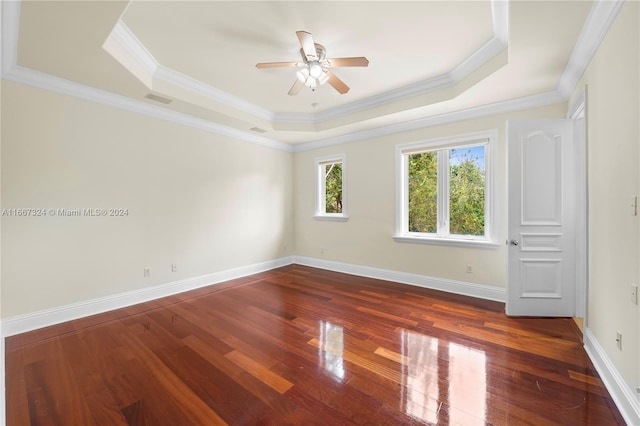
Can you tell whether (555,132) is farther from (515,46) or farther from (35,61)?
(35,61)

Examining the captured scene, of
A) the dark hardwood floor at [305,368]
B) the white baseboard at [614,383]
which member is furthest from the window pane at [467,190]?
the white baseboard at [614,383]

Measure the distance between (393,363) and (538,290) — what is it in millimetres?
2084

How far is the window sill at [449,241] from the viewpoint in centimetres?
371

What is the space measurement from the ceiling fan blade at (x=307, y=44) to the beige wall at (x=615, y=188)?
2.07 meters

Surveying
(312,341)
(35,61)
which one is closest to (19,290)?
(35,61)

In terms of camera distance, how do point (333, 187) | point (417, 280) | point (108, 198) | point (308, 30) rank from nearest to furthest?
point (308, 30) → point (108, 198) → point (417, 280) → point (333, 187)

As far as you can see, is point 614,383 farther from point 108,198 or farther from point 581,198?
point 108,198

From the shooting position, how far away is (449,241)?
3990mm

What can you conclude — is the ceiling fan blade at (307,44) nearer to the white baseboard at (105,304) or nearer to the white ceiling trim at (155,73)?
the white ceiling trim at (155,73)

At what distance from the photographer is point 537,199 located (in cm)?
305

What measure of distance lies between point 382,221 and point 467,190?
140 centimetres

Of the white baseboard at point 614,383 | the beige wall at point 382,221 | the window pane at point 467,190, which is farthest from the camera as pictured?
the window pane at point 467,190

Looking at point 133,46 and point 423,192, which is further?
point 423,192

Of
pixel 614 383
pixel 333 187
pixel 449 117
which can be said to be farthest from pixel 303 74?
pixel 614 383
